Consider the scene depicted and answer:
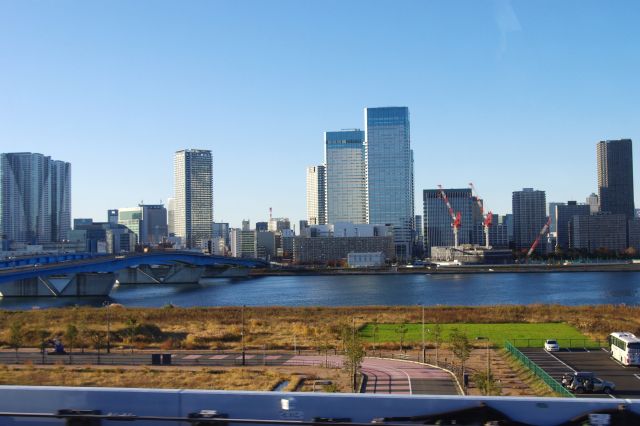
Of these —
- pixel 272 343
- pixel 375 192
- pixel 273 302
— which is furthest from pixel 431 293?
pixel 375 192

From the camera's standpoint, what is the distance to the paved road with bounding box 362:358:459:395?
1120 cm

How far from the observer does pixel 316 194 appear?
12950cm

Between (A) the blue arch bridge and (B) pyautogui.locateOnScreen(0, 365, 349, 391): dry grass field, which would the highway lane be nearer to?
(B) pyautogui.locateOnScreen(0, 365, 349, 391): dry grass field

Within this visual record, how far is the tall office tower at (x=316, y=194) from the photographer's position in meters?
127

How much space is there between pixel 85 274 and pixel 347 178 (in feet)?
254

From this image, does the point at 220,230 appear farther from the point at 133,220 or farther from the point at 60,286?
the point at 60,286

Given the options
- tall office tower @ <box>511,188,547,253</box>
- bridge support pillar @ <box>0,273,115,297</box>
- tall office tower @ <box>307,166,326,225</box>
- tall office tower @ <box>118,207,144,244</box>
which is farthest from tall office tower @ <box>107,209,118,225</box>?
bridge support pillar @ <box>0,273,115,297</box>

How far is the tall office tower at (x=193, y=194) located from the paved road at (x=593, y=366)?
128m

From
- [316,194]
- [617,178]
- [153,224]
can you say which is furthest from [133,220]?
[617,178]

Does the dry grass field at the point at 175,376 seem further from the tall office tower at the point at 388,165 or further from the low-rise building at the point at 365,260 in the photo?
the tall office tower at the point at 388,165

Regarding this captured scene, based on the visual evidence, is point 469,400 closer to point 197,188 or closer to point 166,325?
point 166,325

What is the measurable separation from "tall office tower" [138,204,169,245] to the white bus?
126 m

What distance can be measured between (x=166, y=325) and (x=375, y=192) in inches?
3475

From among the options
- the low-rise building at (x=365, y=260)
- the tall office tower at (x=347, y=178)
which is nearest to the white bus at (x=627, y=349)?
the low-rise building at (x=365, y=260)
